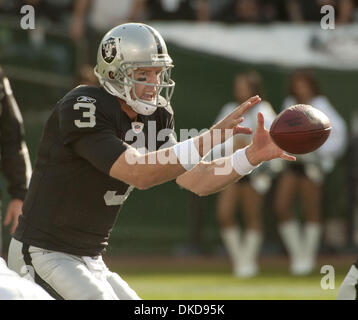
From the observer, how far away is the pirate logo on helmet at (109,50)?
4652 millimetres

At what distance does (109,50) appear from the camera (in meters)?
4.68

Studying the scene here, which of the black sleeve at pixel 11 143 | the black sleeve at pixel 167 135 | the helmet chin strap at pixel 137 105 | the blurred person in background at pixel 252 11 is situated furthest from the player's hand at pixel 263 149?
the blurred person in background at pixel 252 11

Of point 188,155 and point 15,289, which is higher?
point 188,155

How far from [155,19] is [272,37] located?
1355 millimetres

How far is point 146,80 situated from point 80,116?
0.46 metres

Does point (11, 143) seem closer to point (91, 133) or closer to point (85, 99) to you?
point (85, 99)

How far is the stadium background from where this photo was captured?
424 inches

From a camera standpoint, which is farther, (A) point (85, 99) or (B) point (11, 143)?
(B) point (11, 143)

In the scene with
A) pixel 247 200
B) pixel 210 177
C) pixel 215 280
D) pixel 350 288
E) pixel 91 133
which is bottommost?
pixel 215 280

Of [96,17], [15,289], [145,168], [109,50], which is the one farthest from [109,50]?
[96,17]

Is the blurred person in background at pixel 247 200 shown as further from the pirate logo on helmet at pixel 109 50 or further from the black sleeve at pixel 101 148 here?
the black sleeve at pixel 101 148

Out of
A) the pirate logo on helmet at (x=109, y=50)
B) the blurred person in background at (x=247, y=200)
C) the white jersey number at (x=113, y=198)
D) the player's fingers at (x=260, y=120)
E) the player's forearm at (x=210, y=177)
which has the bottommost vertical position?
the blurred person in background at (x=247, y=200)

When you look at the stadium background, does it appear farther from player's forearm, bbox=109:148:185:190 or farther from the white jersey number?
player's forearm, bbox=109:148:185:190

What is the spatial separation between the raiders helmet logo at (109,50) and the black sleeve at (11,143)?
115 cm
